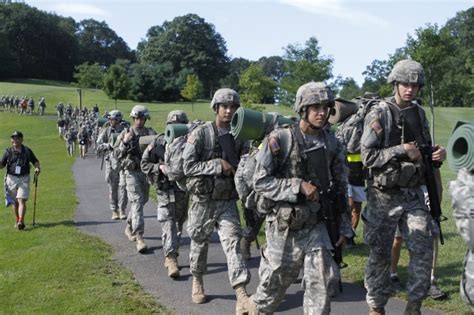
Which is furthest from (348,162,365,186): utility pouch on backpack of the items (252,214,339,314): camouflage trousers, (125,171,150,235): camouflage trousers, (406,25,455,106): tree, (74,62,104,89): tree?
(74,62,104,89): tree

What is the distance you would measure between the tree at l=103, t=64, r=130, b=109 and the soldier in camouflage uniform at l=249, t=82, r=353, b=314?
58.7 m

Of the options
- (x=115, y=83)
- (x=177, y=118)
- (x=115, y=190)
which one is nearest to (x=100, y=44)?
(x=115, y=83)

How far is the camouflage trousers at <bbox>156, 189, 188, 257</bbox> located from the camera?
819cm

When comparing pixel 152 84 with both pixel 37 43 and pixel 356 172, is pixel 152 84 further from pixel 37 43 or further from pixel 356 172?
pixel 356 172

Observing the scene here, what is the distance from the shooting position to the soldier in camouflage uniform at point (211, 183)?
21.9 ft

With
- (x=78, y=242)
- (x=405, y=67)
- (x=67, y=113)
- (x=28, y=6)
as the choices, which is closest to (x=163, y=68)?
Result: (x=67, y=113)

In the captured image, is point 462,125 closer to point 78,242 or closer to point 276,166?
point 276,166

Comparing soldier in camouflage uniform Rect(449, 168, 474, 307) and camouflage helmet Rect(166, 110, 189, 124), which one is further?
camouflage helmet Rect(166, 110, 189, 124)

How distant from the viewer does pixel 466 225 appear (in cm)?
359

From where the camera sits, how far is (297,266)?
504 centimetres

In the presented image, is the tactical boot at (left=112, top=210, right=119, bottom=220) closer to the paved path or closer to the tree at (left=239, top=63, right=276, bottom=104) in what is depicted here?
the paved path

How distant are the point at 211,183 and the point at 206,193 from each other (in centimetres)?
13

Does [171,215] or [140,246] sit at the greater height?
[171,215]

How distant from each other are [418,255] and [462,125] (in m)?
1.71
